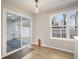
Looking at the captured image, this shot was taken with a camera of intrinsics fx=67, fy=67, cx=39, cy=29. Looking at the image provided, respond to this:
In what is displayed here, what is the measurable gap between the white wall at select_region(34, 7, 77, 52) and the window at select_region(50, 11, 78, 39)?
27 centimetres

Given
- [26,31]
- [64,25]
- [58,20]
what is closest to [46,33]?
[58,20]

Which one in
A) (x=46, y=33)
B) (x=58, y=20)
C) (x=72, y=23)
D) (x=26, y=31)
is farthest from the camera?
(x=26, y=31)

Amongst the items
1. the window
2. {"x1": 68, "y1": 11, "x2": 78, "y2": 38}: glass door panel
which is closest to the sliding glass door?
the window

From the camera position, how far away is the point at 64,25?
384 cm

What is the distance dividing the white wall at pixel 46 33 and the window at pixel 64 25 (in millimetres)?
266

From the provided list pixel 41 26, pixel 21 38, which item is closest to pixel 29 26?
pixel 41 26

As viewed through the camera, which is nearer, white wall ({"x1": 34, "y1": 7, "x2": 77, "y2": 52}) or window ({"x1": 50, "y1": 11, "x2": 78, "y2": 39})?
window ({"x1": 50, "y1": 11, "x2": 78, "y2": 39})

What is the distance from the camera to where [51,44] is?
432 centimetres

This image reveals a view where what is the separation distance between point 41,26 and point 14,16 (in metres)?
1.98

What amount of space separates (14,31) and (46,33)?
6.74ft

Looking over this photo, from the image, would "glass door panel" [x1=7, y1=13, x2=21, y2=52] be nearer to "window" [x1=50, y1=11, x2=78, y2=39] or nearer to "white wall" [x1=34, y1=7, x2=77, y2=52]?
"white wall" [x1=34, y1=7, x2=77, y2=52]

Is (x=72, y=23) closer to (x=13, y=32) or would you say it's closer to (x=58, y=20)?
(x=58, y=20)

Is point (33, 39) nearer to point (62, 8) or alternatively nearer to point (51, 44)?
point (51, 44)

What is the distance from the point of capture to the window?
11.7 ft
